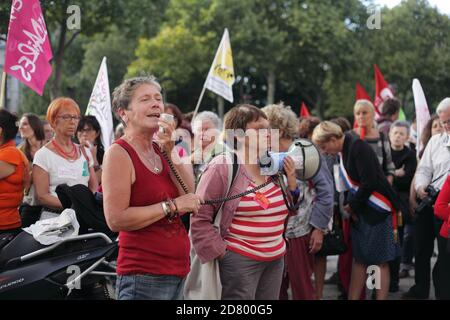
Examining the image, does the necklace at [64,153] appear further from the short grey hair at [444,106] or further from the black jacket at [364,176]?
the short grey hair at [444,106]

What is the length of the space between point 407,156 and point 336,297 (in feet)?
6.09

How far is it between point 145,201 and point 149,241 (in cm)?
18

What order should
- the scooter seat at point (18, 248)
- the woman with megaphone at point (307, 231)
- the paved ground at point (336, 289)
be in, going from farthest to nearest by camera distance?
the paved ground at point (336, 289)
the woman with megaphone at point (307, 231)
the scooter seat at point (18, 248)

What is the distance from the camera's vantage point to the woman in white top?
13.6 feet

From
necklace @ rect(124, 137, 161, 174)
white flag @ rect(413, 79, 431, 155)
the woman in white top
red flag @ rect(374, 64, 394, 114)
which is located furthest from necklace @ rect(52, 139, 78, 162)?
red flag @ rect(374, 64, 394, 114)

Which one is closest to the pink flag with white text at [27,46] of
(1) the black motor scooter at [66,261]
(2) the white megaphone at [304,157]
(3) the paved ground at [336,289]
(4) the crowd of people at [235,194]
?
(4) the crowd of people at [235,194]

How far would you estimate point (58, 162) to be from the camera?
14.0 feet

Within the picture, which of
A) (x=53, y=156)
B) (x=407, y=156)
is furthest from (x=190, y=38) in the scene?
(x=53, y=156)

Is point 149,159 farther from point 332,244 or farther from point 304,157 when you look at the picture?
point 332,244

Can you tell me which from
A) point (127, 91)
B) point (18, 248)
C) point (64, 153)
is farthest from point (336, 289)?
point (127, 91)

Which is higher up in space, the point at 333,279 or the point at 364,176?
the point at 364,176

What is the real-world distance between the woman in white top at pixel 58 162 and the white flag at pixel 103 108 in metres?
1.75

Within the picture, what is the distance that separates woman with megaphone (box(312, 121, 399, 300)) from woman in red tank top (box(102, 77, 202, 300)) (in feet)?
8.24

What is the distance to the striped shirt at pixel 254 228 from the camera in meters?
3.48
